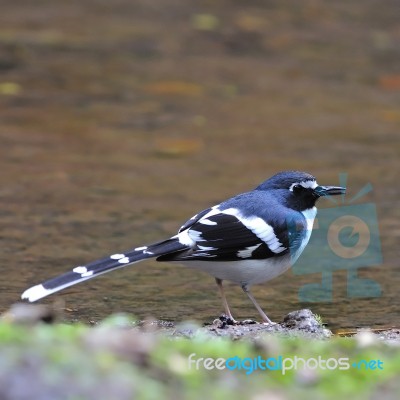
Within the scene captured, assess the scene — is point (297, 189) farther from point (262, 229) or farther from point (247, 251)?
point (247, 251)

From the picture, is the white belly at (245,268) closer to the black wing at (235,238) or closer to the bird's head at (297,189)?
the black wing at (235,238)

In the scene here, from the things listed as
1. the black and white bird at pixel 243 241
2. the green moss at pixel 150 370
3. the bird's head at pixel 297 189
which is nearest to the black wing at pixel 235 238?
the black and white bird at pixel 243 241

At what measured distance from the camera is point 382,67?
1267 centimetres

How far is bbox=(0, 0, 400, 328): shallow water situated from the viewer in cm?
692

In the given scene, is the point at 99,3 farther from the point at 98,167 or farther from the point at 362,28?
the point at 98,167

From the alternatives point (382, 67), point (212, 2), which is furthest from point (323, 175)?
point (212, 2)

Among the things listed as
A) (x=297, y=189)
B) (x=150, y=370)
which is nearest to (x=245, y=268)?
(x=297, y=189)

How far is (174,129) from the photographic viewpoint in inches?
414

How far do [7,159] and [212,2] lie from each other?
640 centimetres

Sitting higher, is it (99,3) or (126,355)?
(99,3)

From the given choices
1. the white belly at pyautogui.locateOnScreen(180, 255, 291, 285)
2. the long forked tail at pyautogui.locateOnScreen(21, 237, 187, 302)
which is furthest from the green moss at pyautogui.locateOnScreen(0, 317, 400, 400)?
the white belly at pyautogui.locateOnScreen(180, 255, 291, 285)

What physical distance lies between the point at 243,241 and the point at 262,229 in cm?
15

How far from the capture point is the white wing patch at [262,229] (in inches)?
228

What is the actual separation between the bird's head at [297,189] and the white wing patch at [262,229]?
309 mm
